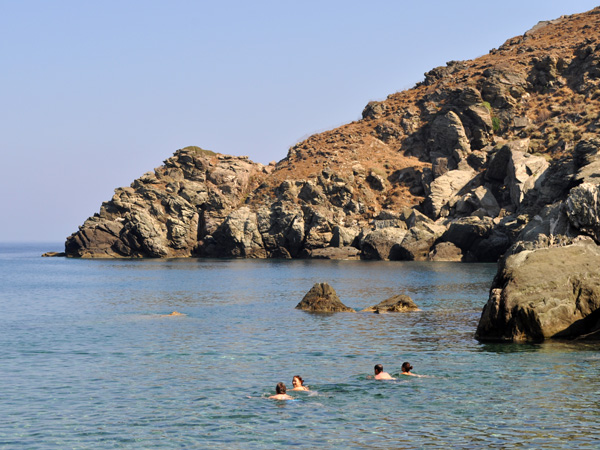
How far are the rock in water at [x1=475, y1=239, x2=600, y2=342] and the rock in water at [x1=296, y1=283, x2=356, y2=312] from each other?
17.0 m

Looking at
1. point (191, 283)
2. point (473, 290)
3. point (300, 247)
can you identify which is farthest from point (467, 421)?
point (300, 247)

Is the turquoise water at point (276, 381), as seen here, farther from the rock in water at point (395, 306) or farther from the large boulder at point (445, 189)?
the large boulder at point (445, 189)

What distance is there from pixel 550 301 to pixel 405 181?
110447 mm

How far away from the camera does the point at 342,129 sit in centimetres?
16775

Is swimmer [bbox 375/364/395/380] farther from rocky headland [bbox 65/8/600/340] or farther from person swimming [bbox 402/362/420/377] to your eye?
rocky headland [bbox 65/8/600/340]

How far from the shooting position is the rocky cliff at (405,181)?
10738 cm

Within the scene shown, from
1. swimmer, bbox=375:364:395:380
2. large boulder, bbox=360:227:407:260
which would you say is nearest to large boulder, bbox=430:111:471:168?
large boulder, bbox=360:227:407:260

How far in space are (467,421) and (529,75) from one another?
145325 millimetres

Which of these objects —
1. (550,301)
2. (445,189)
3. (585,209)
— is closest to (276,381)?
(550,301)

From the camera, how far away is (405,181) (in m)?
140

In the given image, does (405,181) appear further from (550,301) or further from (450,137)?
(550,301)

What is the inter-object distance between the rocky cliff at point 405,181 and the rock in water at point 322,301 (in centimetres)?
5334

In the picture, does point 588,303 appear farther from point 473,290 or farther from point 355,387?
point 473,290

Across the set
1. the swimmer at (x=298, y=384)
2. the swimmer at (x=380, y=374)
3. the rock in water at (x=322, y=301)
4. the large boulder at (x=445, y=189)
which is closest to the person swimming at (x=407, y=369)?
the swimmer at (x=380, y=374)
